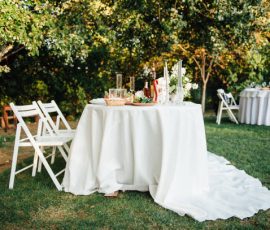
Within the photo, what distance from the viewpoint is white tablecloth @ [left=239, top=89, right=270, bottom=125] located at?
9.34 meters

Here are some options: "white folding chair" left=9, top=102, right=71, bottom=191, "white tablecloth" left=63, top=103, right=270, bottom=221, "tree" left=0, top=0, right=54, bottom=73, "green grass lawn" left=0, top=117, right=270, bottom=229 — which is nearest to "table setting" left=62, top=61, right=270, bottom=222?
"white tablecloth" left=63, top=103, right=270, bottom=221

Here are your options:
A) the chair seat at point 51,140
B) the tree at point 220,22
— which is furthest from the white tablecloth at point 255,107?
the chair seat at point 51,140

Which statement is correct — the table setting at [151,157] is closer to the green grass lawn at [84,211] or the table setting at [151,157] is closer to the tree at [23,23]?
the green grass lawn at [84,211]

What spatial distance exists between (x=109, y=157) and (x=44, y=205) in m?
0.83

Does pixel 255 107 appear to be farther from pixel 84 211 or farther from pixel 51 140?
pixel 84 211

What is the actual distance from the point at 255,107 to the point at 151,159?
21.3 feet

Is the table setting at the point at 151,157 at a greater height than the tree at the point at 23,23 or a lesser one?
lesser

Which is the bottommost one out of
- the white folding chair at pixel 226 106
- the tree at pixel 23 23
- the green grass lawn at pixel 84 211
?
the green grass lawn at pixel 84 211

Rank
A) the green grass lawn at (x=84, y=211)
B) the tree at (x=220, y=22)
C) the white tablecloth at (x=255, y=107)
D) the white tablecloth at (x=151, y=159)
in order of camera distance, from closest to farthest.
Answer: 1. the green grass lawn at (x=84, y=211)
2. the white tablecloth at (x=151, y=159)
3. the tree at (x=220, y=22)
4. the white tablecloth at (x=255, y=107)

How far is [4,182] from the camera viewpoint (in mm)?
4422

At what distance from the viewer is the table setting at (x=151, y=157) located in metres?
3.67

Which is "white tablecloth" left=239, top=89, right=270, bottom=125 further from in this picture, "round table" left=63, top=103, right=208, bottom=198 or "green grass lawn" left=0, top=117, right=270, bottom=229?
"round table" left=63, top=103, right=208, bottom=198

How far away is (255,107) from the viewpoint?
374 inches

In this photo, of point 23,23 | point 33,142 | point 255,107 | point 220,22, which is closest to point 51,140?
point 33,142
